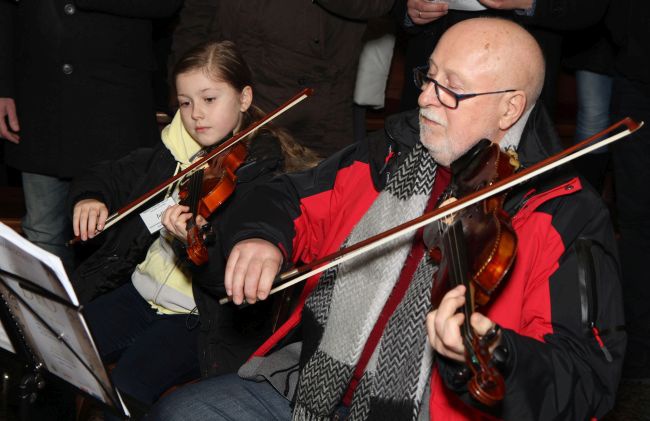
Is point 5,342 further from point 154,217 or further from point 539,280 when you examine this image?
point 539,280

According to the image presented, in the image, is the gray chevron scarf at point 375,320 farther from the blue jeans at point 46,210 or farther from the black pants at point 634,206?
the blue jeans at point 46,210

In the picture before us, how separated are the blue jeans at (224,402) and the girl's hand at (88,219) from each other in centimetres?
61

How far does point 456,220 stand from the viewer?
5.55 ft

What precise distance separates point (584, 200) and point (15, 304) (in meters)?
1.15

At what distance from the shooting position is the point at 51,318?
66.9 inches

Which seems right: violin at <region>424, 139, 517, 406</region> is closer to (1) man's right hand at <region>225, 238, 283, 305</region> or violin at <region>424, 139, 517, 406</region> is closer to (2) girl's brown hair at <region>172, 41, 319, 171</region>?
(1) man's right hand at <region>225, 238, 283, 305</region>

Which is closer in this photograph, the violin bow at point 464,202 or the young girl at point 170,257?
the violin bow at point 464,202

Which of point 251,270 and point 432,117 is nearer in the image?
point 251,270

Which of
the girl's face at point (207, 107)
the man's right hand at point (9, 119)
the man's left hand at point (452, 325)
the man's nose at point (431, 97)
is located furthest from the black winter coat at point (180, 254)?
the man's left hand at point (452, 325)

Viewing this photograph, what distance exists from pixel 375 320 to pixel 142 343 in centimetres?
76

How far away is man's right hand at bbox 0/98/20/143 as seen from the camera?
2.94 metres

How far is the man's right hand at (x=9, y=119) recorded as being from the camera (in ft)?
9.66

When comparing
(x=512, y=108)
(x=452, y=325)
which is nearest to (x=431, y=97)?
(x=512, y=108)

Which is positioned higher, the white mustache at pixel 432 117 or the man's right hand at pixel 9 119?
the white mustache at pixel 432 117
